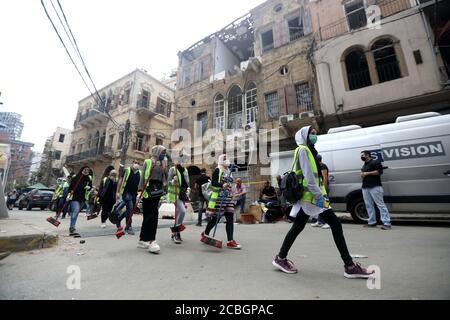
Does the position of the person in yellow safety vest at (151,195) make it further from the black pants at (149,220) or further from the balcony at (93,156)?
the balcony at (93,156)

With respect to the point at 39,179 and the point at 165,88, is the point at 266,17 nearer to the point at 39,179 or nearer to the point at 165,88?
the point at 165,88

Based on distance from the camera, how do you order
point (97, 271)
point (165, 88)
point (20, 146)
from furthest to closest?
1. point (20, 146)
2. point (165, 88)
3. point (97, 271)

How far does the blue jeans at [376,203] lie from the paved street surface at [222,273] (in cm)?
141

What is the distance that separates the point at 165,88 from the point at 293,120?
63.0 ft

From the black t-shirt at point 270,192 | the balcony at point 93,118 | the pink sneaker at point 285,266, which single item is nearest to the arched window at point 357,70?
the black t-shirt at point 270,192

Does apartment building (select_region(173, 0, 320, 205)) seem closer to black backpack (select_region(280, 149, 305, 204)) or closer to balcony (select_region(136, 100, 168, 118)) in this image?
balcony (select_region(136, 100, 168, 118))

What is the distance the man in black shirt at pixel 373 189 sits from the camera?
5387 mm

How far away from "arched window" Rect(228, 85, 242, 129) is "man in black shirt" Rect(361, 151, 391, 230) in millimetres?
10501

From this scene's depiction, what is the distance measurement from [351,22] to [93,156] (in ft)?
83.6

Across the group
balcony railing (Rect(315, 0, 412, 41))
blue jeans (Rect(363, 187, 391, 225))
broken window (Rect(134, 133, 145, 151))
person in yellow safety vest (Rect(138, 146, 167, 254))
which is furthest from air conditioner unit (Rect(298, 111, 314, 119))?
broken window (Rect(134, 133, 145, 151))

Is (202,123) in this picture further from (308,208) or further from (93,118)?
(308,208)

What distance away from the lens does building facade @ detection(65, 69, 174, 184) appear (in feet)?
73.5
